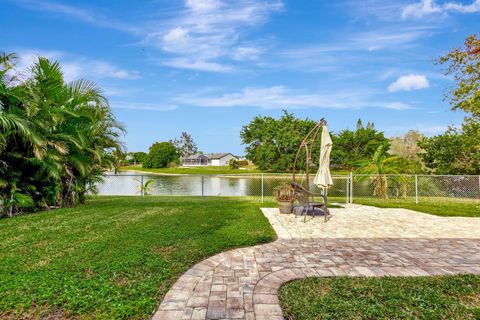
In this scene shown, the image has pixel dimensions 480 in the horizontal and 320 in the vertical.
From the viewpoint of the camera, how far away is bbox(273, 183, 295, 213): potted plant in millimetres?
6832

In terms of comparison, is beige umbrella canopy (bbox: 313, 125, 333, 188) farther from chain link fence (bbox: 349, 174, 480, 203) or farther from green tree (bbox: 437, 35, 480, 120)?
green tree (bbox: 437, 35, 480, 120)

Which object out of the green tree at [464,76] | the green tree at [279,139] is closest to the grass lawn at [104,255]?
the green tree at [464,76]

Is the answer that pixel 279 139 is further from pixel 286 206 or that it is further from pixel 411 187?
pixel 286 206

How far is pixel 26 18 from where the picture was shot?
7797 mm

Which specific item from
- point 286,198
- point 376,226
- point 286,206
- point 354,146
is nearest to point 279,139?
point 354,146

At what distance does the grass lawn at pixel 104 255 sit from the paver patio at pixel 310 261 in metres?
0.25

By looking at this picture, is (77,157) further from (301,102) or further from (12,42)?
(301,102)

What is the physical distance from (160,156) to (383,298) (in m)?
58.1

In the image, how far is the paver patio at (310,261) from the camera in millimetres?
2301

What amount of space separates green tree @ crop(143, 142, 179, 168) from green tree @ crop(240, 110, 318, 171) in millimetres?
27633

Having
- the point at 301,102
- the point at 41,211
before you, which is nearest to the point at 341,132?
the point at 301,102

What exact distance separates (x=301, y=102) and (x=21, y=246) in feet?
54.0

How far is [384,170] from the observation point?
11.6 meters

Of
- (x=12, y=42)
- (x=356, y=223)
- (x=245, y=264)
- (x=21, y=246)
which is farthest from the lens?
(x=12, y=42)
